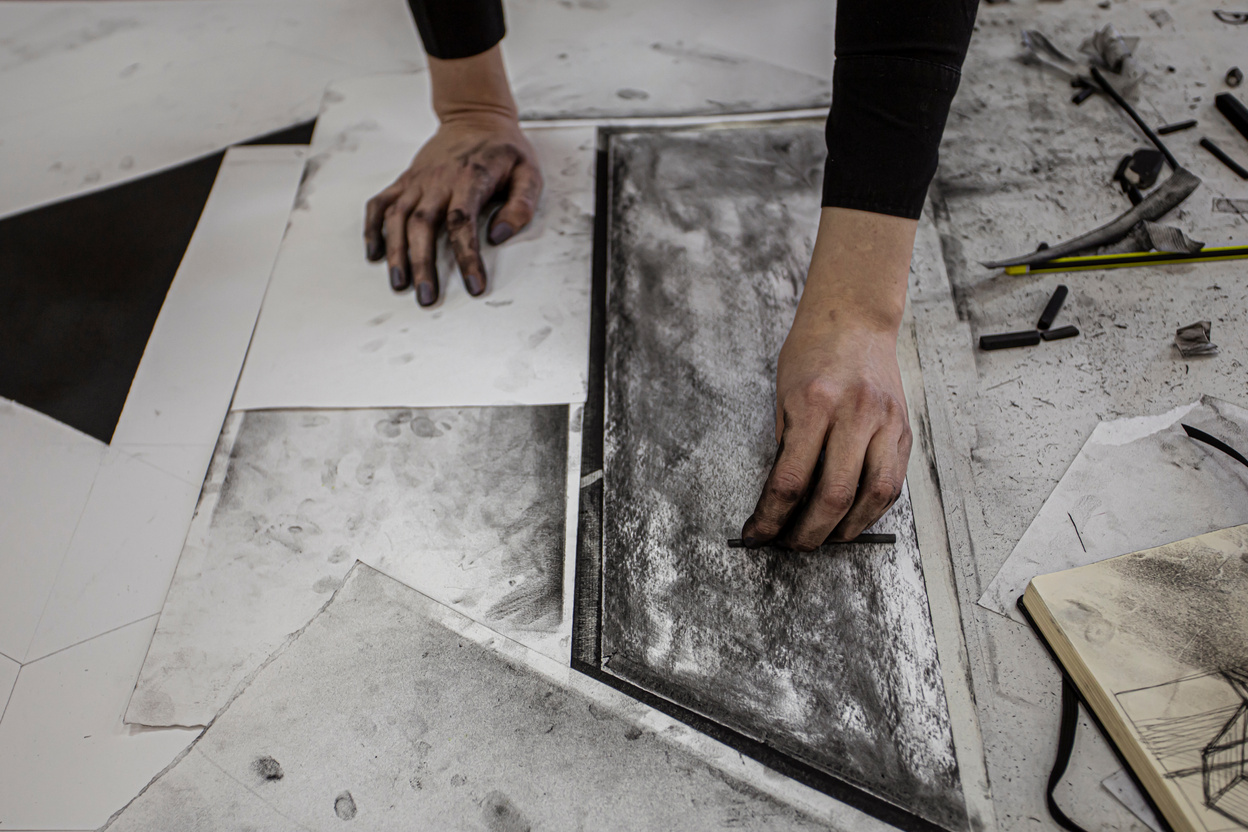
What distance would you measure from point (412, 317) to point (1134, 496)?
3.69 ft

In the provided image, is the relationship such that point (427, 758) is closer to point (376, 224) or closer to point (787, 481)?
point (787, 481)

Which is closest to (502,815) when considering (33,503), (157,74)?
(33,503)

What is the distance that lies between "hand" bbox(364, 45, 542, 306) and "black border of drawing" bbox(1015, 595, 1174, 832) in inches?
37.8

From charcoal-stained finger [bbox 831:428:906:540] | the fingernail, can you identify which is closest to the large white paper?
the fingernail

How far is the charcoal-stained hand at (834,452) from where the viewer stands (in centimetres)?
86

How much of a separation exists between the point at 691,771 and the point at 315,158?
4.58 ft

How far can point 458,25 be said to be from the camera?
4.22ft

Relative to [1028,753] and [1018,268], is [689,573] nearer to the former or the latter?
[1028,753]

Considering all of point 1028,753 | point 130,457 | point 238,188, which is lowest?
point 1028,753

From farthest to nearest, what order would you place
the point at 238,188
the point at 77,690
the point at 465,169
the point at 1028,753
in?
the point at 238,188 → the point at 465,169 → the point at 77,690 → the point at 1028,753

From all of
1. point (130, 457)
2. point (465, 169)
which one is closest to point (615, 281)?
point (465, 169)

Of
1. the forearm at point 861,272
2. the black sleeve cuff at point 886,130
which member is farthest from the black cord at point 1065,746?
the black sleeve cuff at point 886,130

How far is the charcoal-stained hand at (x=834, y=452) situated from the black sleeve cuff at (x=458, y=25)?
0.88 m

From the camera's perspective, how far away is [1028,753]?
2.60ft
